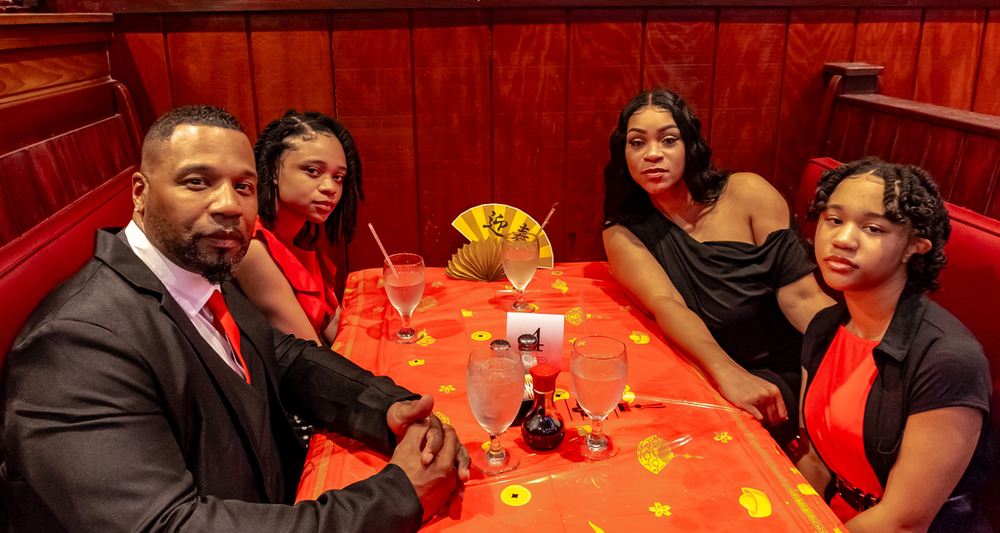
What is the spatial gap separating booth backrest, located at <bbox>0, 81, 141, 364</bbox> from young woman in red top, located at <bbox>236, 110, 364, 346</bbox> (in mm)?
370

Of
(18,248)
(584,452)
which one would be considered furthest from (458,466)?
(18,248)

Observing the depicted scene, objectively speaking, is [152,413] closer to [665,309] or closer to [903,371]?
[665,309]

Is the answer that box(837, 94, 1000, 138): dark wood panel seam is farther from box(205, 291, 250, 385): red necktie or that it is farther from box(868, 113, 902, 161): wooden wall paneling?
box(205, 291, 250, 385): red necktie

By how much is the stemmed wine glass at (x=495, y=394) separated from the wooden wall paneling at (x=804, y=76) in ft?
6.29

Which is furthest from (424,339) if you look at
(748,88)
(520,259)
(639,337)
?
(748,88)

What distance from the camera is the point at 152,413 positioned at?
87 cm

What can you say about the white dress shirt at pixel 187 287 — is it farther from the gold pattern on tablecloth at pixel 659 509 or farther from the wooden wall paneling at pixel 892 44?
the wooden wall paneling at pixel 892 44

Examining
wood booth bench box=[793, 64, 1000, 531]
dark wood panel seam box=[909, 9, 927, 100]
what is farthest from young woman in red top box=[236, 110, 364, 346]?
dark wood panel seam box=[909, 9, 927, 100]

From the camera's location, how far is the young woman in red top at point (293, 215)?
1.63 m

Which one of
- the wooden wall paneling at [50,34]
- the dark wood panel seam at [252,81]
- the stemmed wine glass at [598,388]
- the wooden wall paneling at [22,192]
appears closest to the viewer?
the stemmed wine glass at [598,388]

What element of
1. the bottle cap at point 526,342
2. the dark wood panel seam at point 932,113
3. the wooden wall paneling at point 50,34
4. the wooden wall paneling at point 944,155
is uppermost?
the wooden wall paneling at point 50,34

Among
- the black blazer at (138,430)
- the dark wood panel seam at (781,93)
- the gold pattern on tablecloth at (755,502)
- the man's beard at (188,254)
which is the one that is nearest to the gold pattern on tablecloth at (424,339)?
the black blazer at (138,430)

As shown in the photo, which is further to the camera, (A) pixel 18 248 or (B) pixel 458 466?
(A) pixel 18 248

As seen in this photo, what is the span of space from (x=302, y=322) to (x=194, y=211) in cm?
69
